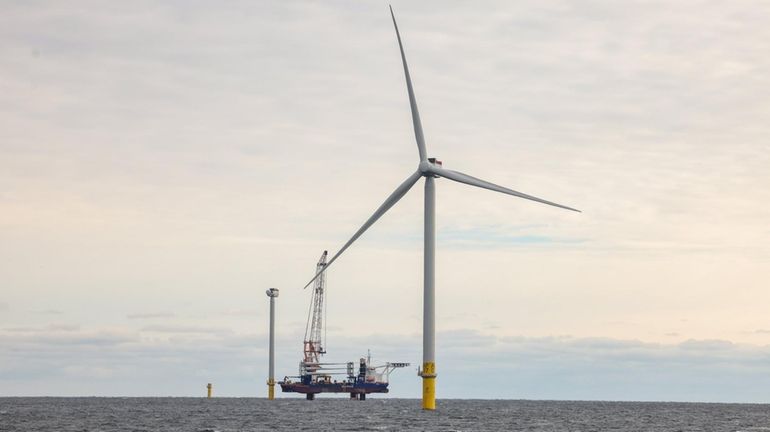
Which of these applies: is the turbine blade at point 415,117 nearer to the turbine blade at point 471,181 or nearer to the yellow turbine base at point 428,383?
the turbine blade at point 471,181

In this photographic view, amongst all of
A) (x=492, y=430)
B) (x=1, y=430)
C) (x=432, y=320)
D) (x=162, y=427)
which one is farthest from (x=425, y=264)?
(x=1, y=430)

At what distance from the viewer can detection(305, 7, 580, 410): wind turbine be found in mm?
129500

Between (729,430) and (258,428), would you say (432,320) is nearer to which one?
(258,428)

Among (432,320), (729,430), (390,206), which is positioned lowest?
(729,430)

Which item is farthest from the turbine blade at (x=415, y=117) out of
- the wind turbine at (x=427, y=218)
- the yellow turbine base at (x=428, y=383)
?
the yellow turbine base at (x=428, y=383)

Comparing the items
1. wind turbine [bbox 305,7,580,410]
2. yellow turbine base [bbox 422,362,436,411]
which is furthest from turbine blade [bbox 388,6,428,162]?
yellow turbine base [bbox 422,362,436,411]

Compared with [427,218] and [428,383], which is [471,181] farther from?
[428,383]

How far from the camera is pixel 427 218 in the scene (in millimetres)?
133375

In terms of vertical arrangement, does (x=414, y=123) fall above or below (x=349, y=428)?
above

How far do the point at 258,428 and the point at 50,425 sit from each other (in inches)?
1363

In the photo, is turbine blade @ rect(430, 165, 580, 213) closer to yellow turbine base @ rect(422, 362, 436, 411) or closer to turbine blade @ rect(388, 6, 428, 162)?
turbine blade @ rect(388, 6, 428, 162)

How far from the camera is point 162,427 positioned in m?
143

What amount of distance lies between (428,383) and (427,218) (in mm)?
21747

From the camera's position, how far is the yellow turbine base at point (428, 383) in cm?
13162
